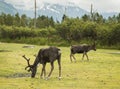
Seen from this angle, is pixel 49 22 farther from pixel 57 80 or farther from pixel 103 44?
pixel 57 80

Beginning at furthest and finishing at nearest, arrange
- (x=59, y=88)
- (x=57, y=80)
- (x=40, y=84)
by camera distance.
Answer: (x=57, y=80) → (x=40, y=84) → (x=59, y=88)

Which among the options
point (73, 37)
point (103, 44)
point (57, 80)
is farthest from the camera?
point (73, 37)

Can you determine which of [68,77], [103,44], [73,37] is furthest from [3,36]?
[68,77]

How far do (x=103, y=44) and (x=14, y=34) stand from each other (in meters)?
34.0

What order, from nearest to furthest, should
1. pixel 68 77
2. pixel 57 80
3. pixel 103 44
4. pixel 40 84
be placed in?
pixel 40 84
pixel 57 80
pixel 68 77
pixel 103 44

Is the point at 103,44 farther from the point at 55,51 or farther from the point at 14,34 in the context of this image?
the point at 55,51

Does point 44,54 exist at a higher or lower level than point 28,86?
higher

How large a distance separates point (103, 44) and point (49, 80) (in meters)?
54.2

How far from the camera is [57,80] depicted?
26.7 meters

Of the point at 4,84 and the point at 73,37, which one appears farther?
the point at 73,37

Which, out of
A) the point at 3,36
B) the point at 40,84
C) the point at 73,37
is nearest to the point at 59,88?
the point at 40,84

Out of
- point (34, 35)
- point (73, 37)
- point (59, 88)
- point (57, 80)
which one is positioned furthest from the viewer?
point (34, 35)

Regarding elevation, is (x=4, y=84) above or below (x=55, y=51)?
below

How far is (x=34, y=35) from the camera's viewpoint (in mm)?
103125
